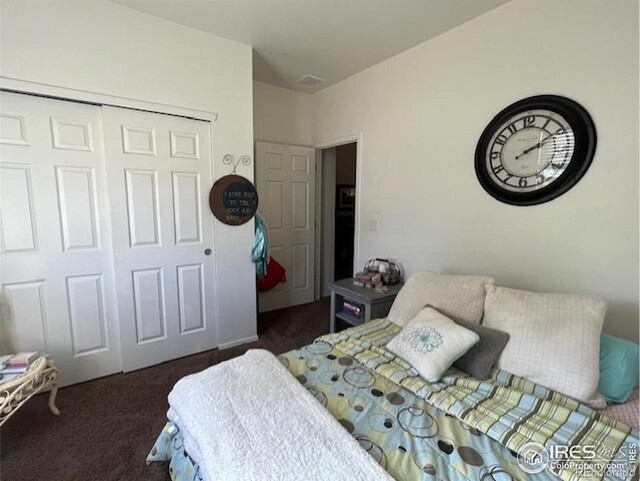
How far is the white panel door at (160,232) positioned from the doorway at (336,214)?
5.80 ft

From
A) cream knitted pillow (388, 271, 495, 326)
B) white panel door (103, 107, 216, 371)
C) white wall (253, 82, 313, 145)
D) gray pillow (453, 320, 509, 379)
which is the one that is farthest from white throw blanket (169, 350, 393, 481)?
white wall (253, 82, 313, 145)

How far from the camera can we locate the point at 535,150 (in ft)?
6.20

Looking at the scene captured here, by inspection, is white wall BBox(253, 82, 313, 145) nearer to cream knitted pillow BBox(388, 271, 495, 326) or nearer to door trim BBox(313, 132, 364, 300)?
door trim BBox(313, 132, 364, 300)

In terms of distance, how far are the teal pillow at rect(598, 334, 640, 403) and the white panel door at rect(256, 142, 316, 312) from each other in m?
2.86

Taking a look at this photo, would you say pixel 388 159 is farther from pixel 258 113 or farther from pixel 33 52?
pixel 33 52

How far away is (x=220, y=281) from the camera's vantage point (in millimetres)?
2656

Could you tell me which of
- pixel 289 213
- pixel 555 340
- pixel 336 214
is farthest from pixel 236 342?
pixel 555 340

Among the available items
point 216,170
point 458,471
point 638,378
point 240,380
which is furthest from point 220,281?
point 638,378

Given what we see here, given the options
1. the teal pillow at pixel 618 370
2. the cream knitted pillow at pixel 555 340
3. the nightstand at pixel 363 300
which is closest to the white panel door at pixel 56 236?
the nightstand at pixel 363 300

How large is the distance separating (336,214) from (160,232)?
245cm

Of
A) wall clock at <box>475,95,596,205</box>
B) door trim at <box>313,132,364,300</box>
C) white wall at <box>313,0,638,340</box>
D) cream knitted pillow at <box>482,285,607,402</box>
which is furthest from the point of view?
door trim at <box>313,132,364,300</box>

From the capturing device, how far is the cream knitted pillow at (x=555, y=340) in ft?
4.21

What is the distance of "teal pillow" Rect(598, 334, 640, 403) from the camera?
1327 millimetres

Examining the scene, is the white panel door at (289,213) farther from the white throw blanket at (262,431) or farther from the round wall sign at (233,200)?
the white throw blanket at (262,431)
